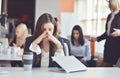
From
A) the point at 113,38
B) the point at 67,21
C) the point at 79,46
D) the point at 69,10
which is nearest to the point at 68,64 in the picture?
the point at 113,38

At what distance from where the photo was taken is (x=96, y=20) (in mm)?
7719

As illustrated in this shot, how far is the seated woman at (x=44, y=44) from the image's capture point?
243 cm

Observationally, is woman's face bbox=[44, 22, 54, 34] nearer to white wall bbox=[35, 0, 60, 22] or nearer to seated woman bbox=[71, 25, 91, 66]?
seated woman bbox=[71, 25, 91, 66]

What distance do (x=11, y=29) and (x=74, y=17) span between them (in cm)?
181

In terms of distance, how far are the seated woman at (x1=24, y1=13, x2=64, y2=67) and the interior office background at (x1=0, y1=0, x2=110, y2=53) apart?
3936 millimetres

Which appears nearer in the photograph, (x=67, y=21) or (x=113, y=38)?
(x=113, y=38)

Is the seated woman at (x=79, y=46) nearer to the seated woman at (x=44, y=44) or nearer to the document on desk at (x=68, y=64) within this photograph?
the seated woman at (x=44, y=44)

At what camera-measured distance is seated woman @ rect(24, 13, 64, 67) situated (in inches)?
95.7

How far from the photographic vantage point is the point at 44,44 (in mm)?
2539

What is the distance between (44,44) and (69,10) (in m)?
6.86

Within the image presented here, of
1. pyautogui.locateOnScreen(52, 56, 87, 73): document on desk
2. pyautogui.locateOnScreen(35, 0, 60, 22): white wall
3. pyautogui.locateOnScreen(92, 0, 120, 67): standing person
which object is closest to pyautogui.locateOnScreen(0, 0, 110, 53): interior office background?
pyautogui.locateOnScreen(35, 0, 60, 22): white wall

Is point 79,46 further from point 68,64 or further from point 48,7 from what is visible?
point 68,64

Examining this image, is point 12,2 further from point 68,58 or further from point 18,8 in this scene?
point 68,58

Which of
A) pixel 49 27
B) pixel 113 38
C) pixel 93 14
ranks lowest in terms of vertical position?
pixel 113 38
